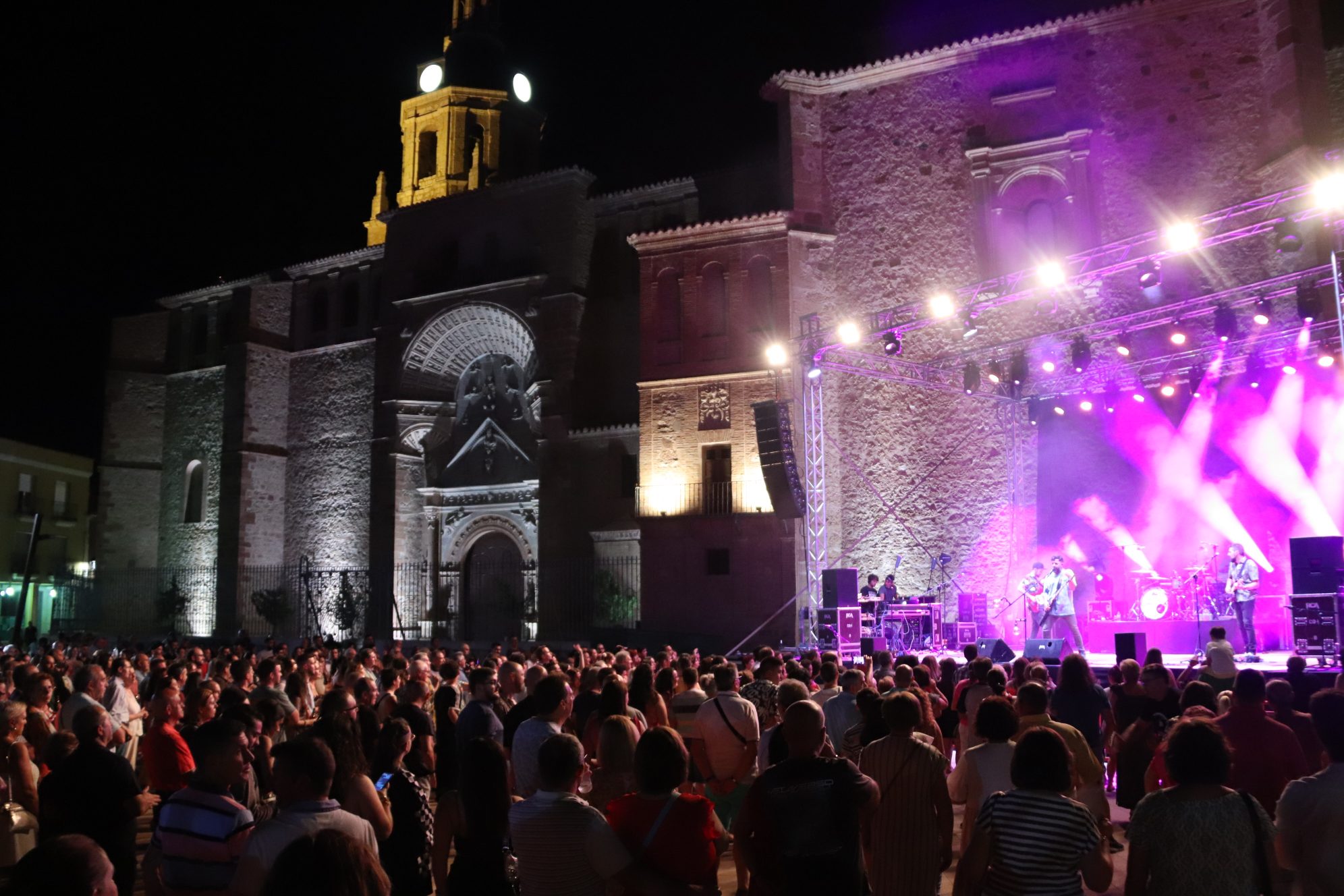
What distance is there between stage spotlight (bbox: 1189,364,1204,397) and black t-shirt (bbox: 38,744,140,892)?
2069 cm

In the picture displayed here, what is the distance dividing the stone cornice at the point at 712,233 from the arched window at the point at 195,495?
20519mm

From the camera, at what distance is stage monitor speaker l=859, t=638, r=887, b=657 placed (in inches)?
728

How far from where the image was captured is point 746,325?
937 inches

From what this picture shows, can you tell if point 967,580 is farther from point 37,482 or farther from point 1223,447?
point 37,482

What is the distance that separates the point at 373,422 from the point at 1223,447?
2335 cm

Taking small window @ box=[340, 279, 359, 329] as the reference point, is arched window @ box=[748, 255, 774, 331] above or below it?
below

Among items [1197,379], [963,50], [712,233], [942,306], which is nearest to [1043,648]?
[942,306]

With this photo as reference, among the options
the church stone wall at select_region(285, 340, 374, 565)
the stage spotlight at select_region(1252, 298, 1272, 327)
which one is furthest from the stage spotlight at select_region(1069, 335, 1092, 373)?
the church stone wall at select_region(285, 340, 374, 565)

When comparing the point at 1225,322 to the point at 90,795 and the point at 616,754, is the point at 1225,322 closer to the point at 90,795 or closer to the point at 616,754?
the point at 616,754

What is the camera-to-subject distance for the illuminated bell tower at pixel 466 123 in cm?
3834

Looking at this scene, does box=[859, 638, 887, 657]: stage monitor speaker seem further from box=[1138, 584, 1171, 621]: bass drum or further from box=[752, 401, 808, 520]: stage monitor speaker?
box=[1138, 584, 1171, 621]: bass drum

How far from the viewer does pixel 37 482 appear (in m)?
41.0

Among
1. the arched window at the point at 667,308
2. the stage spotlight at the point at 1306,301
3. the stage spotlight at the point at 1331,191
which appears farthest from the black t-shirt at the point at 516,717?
the arched window at the point at 667,308

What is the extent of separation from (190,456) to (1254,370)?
1302 inches
